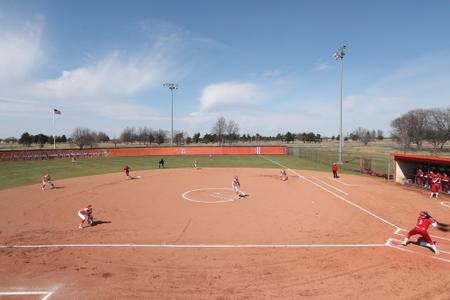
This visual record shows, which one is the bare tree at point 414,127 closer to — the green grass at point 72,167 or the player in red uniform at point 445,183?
the green grass at point 72,167

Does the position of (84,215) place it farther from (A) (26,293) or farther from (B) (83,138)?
(B) (83,138)

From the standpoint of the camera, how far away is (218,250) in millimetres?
11594

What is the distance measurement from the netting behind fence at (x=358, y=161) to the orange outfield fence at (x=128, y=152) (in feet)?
33.4

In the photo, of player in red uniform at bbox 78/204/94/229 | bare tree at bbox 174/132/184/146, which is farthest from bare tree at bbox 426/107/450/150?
bare tree at bbox 174/132/184/146

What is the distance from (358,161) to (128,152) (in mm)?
49547

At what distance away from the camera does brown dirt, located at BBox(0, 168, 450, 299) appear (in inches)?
337

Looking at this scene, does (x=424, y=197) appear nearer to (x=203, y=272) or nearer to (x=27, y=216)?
(x=203, y=272)

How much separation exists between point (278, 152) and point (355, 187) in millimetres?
47699

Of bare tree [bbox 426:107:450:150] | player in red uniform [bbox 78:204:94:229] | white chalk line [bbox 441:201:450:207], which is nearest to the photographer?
player in red uniform [bbox 78:204:94:229]

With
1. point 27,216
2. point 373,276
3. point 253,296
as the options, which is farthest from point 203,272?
point 27,216

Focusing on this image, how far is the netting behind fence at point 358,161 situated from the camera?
119 feet

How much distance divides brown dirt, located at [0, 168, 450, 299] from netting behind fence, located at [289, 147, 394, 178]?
43.5 ft

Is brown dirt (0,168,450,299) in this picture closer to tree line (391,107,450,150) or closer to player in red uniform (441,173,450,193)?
player in red uniform (441,173,450,193)

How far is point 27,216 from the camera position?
16766mm
